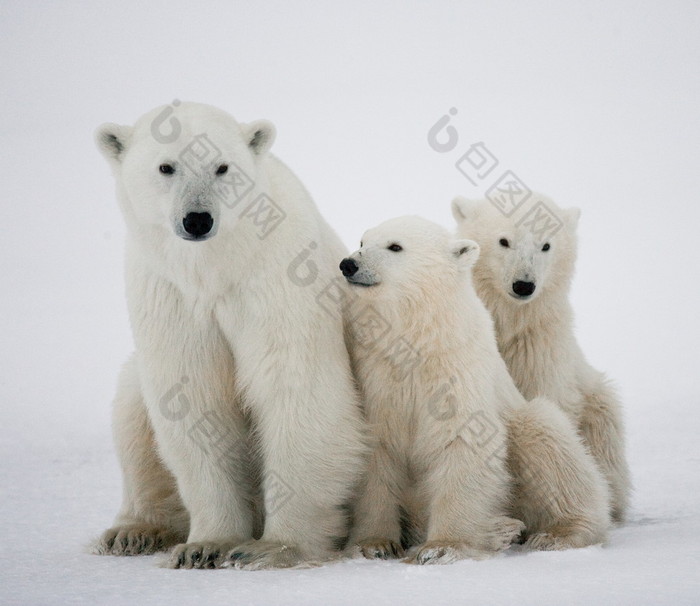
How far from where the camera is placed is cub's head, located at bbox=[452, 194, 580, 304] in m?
5.66

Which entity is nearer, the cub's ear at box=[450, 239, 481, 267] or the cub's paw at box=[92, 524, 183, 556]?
the cub's ear at box=[450, 239, 481, 267]

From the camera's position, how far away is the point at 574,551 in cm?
452

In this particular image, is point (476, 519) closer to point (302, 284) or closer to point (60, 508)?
point (302, 284)

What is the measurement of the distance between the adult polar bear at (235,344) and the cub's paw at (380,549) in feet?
0.47

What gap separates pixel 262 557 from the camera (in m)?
4.37

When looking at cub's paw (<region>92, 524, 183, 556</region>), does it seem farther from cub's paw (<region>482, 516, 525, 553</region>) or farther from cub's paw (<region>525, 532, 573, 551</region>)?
cub's paw (<region>525, 532, 573, 551</region>)

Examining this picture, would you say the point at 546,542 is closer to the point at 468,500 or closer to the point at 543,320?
the point at 468,500

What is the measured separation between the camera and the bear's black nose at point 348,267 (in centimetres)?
468

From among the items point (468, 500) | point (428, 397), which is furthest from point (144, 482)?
point (468, 500)

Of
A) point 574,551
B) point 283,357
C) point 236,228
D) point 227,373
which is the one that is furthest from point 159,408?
point 574,551

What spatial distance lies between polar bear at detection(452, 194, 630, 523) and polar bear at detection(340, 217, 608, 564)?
0.82 m

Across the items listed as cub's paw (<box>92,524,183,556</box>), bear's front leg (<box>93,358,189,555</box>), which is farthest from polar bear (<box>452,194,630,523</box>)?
cub's paw (<box>92,524,183,556</box>)

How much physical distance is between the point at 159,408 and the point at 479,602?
1.78m

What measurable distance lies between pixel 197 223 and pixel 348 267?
2.90 ft
